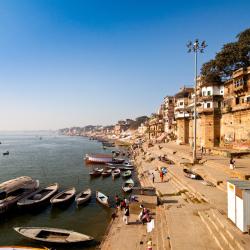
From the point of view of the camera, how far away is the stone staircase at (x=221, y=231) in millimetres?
10412

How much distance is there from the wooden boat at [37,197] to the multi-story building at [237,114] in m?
25.5

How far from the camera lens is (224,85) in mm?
43031

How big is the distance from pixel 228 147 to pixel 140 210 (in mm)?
23640

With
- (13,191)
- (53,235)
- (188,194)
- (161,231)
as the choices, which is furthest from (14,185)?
(188,194)

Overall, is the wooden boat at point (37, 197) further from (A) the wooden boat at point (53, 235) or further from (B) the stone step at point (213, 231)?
(B) the stone step at point (213, 231)

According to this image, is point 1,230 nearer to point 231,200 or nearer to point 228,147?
point 231,200

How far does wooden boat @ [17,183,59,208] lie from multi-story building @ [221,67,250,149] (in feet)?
83.7

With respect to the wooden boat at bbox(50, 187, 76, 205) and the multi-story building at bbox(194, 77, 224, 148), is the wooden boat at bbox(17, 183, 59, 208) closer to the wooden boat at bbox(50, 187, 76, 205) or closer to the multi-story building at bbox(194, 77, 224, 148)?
the wooden boat at bbox(50, 187, 76, 205)

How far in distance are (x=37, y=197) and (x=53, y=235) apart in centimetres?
871

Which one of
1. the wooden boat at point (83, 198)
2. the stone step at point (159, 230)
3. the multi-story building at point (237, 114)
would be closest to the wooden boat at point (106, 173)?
the wooden boat at point (83, 198)

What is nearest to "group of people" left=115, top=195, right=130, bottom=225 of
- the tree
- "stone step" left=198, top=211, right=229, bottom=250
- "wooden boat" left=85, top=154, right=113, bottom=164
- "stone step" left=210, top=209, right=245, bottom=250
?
"stone step" left=198, top=211, right=229, bottom=250

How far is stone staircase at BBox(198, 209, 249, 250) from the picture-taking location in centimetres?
1041

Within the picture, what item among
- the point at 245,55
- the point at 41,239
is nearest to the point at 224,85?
the point at 245,55

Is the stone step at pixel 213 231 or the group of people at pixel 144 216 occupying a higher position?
the stone step at pixel 213 231
